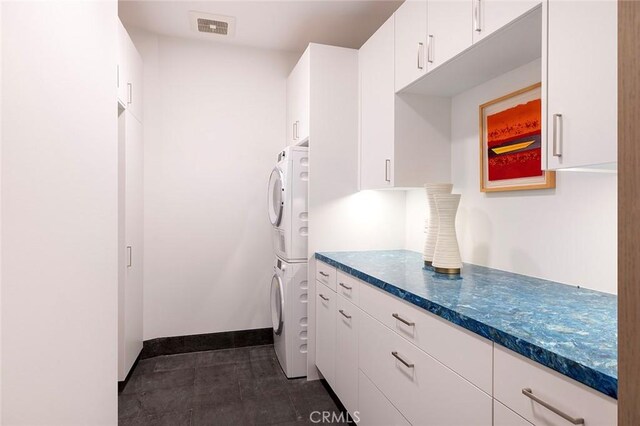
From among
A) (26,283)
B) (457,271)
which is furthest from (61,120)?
(457,271)

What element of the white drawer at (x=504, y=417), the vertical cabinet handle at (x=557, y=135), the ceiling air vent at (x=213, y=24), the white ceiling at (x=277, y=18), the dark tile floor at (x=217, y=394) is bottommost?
the dark tile floor at (x=217, y=394)

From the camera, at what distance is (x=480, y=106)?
2041 mm

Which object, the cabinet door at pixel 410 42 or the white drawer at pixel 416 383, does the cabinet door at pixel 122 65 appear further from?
the white drawer at pixel 416 383

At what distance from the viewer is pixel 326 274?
2393 millimetres

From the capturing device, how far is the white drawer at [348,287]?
194 centimetres

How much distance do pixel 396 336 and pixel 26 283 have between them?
4.26 ft

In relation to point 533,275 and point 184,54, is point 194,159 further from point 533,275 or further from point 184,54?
point 533,275

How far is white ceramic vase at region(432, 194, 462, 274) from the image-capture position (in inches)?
69.8

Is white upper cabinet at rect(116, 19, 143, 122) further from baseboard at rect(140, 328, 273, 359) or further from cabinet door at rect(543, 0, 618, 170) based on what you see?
cabinet door at rect(543, 0, 618, 170)

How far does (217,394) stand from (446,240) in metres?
1.79

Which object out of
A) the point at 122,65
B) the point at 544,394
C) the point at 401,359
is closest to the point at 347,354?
the point at 401,359

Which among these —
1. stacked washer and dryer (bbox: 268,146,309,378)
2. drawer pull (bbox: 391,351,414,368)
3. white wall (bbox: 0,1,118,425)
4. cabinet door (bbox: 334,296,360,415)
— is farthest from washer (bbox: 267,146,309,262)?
white wall (bbox: 0,1,118,425)

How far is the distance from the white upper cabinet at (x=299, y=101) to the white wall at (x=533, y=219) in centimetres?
103

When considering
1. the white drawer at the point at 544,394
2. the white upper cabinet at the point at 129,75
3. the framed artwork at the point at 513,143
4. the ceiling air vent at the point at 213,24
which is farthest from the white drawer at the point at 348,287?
the ceiling air vent at the point at 213,24
